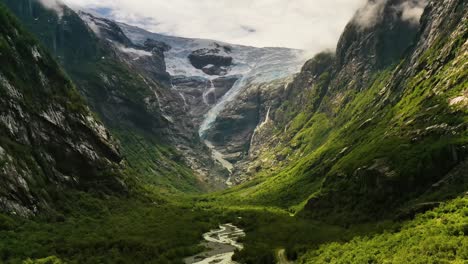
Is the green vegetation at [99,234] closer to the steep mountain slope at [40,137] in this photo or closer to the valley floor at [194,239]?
the valley floor at [194,239]

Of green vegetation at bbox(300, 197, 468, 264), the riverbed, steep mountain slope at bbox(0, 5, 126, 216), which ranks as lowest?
green vegetation at bbox(300, 197, 468, 264)

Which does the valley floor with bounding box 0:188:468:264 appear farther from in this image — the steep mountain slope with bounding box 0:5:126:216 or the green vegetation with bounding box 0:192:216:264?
the steep mountain slope with bounding box 0:5:126:216

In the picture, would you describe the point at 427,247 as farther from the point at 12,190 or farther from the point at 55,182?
the point at 55,182

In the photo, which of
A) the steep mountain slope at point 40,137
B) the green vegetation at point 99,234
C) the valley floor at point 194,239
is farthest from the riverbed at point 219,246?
the steep mountain slope at point 40,137

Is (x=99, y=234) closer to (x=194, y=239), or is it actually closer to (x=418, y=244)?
(x=194, y=239)

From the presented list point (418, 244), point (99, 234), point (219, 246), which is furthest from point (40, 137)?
point (418, 244)

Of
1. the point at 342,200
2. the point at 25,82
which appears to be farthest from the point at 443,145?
the point at 25,82

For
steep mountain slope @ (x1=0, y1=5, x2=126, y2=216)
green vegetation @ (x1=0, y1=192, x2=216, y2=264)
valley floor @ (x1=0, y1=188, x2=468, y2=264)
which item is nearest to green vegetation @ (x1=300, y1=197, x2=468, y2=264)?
valley floor @ (x1=0, y1=188, x2=468, y2=264)
